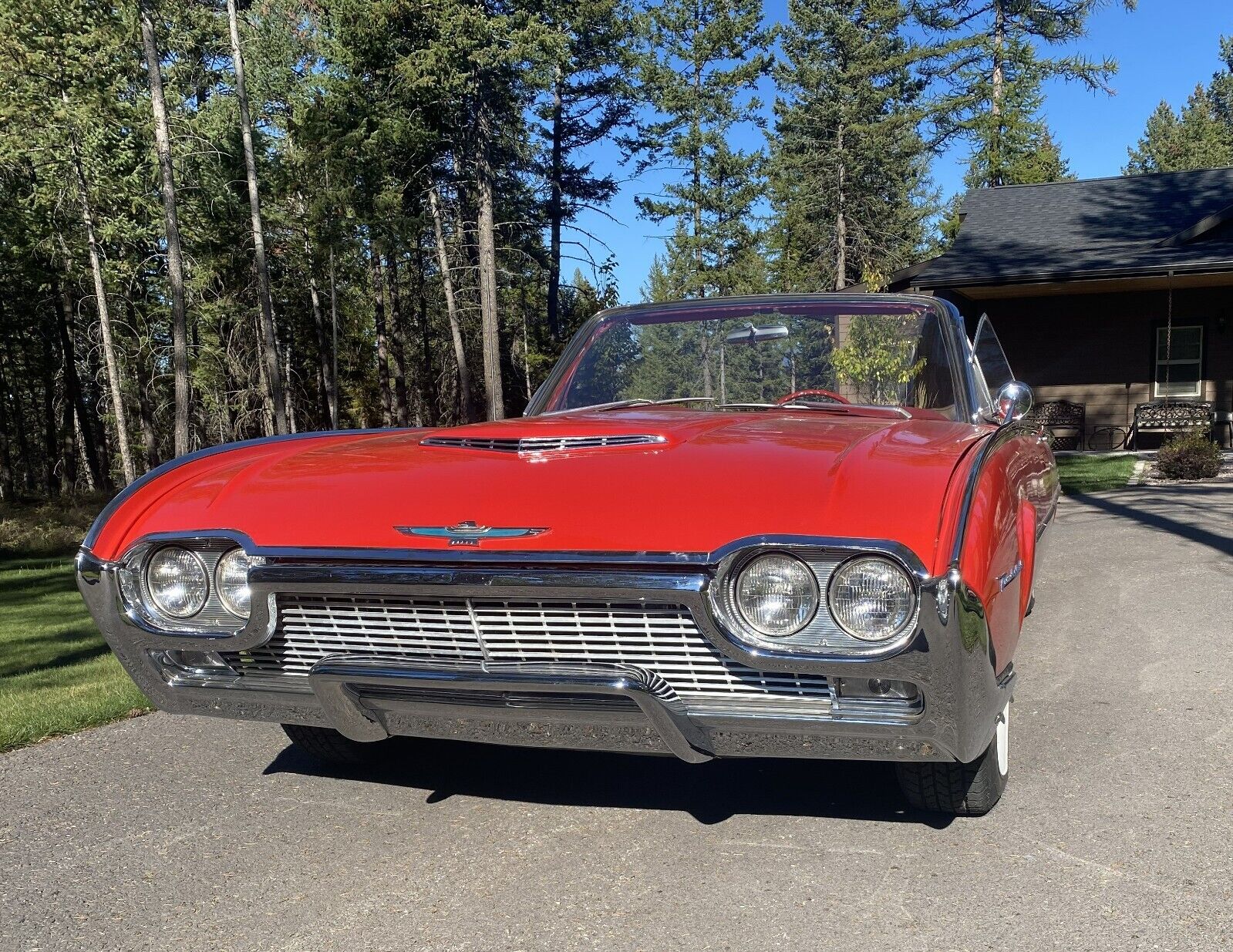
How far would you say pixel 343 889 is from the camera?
2.63 m

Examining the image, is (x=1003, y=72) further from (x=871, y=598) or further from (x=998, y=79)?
(x=871, y=598)

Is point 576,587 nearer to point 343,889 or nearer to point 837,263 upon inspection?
point 343,889

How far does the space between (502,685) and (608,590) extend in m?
0.36

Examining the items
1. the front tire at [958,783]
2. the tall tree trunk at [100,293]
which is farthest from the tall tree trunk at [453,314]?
the front tire at [958,783]

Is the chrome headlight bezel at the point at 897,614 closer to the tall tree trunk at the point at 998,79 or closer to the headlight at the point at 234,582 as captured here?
the headlight at the point at 234,582

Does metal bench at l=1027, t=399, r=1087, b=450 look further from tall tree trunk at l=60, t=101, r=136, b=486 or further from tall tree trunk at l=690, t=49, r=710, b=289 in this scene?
tall tree trunk at l=690, t=49, r=710, b=289

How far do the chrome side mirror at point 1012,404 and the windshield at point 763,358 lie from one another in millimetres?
163

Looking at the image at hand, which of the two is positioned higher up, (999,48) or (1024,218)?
(999,48)

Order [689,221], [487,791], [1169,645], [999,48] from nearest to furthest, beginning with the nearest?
[487,791]
[1169,645]
[999,48]
[689,221]

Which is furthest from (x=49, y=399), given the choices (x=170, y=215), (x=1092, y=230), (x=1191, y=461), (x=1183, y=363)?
(x=1191, y=461)

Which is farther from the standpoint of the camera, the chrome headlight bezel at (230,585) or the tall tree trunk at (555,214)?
the tall tree trunk at (555,214)

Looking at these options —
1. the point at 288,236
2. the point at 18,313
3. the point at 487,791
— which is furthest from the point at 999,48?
the point at 487,791

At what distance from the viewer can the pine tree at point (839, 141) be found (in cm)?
4249

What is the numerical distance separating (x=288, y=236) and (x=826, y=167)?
79.1 ft
